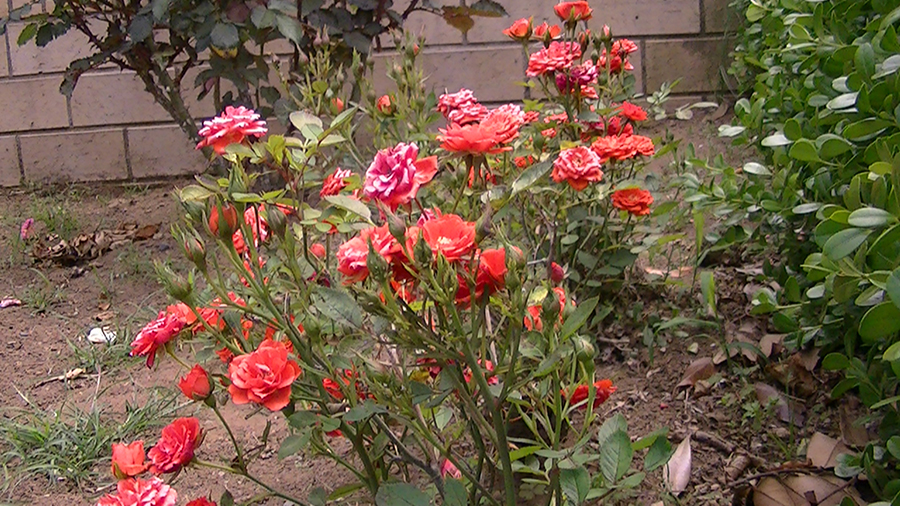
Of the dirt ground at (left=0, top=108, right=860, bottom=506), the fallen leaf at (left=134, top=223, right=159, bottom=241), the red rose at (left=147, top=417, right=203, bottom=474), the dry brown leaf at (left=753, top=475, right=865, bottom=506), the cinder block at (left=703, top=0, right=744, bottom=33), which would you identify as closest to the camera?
the red rose at (left=147, top=417, right=203, bottom=474)

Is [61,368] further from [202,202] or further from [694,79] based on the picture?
[694,79]

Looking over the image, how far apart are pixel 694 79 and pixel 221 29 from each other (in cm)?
195

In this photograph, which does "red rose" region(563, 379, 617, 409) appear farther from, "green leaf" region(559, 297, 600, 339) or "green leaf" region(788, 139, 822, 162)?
"green leaf" region(788, 139, 822, 162)

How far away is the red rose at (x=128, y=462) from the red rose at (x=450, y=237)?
1.57 ft

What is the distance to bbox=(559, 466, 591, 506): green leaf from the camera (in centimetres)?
81

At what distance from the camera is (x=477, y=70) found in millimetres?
3174

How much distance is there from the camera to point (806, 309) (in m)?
1.28

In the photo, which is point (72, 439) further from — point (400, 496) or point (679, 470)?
point (679, 470)

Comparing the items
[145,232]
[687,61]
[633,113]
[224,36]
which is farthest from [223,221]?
[687,61]

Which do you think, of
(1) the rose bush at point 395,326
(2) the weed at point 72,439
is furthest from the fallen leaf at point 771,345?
(2) the weed at point 72,439

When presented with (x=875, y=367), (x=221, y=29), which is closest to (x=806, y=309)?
(x=875, y=367)

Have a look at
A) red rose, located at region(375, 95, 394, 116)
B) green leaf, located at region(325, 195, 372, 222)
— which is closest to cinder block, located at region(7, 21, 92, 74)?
red rose, located at region(375, 95, 394, 116)

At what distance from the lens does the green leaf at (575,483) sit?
2.66 feet

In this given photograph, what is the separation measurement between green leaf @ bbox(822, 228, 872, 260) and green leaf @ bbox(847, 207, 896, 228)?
0.10 feet
